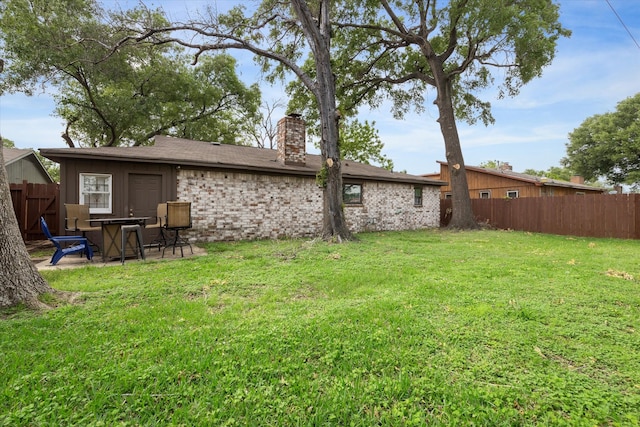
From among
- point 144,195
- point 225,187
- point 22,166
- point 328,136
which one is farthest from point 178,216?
point 22,166

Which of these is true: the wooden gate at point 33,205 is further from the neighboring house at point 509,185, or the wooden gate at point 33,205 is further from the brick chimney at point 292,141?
the neighboring house at point 509,185

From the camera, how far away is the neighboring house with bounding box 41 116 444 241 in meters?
7.26

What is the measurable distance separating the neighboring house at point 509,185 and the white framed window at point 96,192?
15860 millimetres

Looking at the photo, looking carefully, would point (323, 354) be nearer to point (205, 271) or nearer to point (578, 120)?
point (205, 271)

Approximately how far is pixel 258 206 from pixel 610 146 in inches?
1279

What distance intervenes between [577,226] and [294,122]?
11633mm

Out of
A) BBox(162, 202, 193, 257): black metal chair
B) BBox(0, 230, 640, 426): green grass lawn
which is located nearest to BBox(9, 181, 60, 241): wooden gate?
BBox(162, 202, 193, 257): black metal chair

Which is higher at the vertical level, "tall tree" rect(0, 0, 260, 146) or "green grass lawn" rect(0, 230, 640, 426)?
"tall tree" rect(0, 0, 260, 146)

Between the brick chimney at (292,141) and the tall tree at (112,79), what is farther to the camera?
the tall tree at (112,79)

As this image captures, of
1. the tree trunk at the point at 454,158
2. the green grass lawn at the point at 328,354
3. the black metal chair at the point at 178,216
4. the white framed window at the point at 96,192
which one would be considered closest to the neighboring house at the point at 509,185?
the tree trunk at the point at 454,158

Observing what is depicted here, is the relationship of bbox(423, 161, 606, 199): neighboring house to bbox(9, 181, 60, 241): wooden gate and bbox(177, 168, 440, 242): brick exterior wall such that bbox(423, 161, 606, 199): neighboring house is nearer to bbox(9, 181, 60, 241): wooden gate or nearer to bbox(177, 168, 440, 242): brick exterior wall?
bbox(177, 168, 440, 242): brick exterior wall

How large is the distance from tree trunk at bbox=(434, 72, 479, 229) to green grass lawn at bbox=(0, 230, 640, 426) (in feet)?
28.9

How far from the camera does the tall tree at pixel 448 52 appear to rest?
1053 centimetres

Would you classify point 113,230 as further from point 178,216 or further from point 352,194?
point 352,194
